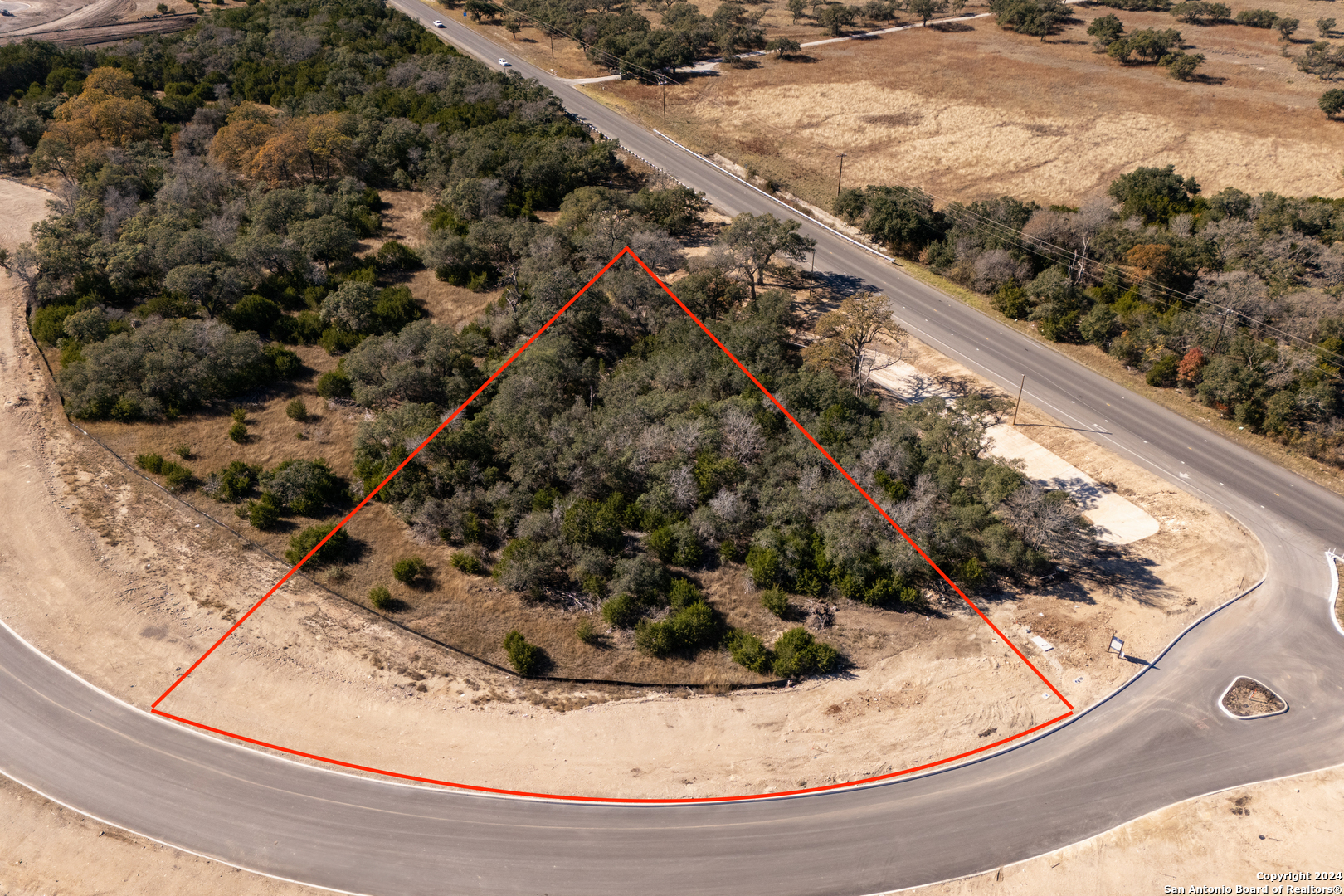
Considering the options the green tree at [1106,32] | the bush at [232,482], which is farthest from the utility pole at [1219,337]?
the green tree at [1106,32]

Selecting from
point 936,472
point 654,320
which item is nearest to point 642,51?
point 654,320

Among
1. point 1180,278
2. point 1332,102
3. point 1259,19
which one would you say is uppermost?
Answer: point 1259,19

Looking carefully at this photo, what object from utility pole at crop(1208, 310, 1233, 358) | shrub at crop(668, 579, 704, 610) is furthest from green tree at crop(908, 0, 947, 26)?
shrub at crop(668, 579, 704, 610)

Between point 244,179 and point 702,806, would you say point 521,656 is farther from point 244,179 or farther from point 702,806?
point 244,179

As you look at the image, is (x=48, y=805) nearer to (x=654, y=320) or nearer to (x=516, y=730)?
(x=516, y=730)

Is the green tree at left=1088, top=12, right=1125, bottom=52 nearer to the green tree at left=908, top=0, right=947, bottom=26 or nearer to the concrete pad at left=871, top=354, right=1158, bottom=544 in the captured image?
the green tree at left=908, top=0, right=947, bottom=26

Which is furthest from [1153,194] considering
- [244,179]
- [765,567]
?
[244,179]
